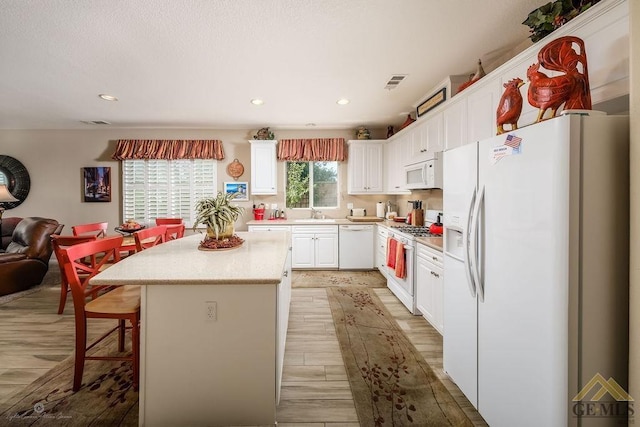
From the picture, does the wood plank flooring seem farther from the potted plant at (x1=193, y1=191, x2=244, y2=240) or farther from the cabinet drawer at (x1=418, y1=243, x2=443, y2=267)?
the potted plant at (x1=193, y1=191, x2=244, y2=240)

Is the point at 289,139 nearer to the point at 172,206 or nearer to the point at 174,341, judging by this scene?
the point at 172,206

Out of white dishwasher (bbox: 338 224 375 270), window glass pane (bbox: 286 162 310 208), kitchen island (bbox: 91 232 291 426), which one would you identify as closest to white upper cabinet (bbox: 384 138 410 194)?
white dishwasher (bbox: 338 224 375 270)

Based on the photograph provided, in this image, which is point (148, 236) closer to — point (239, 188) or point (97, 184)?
point (239, 188)

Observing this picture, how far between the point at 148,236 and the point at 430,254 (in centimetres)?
277

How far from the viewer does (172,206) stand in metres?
5.12

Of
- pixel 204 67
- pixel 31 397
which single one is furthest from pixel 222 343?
pixel 204 67

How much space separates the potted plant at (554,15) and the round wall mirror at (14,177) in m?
7.77

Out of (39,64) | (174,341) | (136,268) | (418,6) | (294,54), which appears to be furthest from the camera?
(39,64)

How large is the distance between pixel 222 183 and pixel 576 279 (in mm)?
5127

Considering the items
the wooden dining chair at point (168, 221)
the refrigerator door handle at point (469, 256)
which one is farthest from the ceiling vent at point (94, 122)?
the refrigerator door handle at point (469, 256)

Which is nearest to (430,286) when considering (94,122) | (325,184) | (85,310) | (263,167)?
(85,310)

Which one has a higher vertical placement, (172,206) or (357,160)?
(357,160)

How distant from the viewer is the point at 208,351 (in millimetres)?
1463

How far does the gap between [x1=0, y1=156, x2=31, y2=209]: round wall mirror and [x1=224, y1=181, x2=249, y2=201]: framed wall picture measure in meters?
3.80
